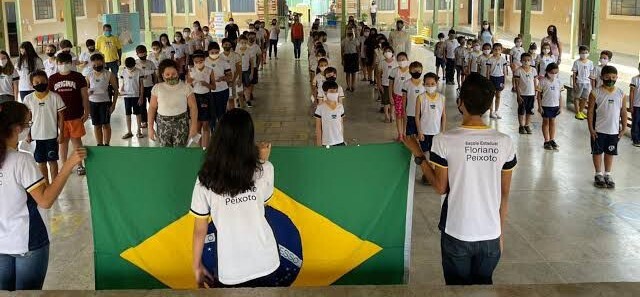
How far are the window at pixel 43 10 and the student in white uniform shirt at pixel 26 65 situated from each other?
21988 millimetres

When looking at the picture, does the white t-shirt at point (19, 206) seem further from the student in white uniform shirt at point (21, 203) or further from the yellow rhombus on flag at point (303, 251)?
the yellow rhombus on flag at point (303, 251)

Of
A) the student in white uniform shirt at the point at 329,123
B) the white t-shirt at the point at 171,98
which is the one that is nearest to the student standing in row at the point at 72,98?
the white t-shirt at the point at 171,98

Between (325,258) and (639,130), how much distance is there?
9214mm

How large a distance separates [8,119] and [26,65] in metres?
8.77

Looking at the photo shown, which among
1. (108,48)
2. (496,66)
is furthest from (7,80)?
(496,66)

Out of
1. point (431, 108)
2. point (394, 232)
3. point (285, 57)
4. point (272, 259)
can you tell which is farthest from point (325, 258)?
point (285, 57)

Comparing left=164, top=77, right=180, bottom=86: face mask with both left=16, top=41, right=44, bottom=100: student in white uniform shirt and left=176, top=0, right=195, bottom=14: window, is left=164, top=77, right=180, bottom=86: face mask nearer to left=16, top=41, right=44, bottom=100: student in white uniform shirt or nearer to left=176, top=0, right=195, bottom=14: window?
left=16, top=41, right=44, bottom=100: student in white uniform shirt

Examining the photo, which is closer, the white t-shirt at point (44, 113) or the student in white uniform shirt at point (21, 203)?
the student in white uniform shirt at point (21, 203)

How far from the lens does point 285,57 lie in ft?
99.5

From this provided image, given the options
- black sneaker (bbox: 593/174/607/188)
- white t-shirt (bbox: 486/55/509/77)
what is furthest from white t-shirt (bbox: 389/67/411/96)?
black sneaker (bbox: 593/174/607/188)

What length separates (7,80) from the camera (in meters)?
11.4

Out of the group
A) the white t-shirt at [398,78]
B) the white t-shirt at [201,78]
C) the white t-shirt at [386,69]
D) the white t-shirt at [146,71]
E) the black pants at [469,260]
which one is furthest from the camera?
the white t-shirt at [386,69]

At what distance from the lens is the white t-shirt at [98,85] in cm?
1097

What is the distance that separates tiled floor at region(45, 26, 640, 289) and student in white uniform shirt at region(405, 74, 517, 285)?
6.59 ft
